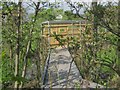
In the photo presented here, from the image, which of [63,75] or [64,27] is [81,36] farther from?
[63,75]

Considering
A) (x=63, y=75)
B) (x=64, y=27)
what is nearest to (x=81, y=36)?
(x=64, y=27)

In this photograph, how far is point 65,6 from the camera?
6.09 ft

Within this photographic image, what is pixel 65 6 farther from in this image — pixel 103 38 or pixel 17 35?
pixel 17 35

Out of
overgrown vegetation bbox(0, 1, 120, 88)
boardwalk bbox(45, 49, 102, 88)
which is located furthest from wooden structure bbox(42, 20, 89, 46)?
boardwalk bbox(45, 49, 102, 88)

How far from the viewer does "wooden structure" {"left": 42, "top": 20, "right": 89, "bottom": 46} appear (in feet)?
6.99

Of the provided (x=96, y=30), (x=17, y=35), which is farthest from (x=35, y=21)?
(x=96, y=30)

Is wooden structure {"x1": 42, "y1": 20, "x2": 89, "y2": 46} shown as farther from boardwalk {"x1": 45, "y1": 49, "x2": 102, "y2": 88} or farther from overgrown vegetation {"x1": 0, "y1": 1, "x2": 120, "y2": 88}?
boardwalk {"x1": 45, "y1": 49, "x2": 102, "y2": 88}

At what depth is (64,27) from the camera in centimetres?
241

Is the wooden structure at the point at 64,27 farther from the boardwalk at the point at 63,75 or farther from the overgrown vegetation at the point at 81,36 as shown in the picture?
the boardwalk at the point at 63,75

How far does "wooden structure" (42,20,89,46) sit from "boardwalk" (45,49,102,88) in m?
0.16

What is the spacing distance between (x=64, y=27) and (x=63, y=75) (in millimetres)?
468

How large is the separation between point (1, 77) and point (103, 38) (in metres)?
1.11

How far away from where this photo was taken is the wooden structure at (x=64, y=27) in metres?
2.13

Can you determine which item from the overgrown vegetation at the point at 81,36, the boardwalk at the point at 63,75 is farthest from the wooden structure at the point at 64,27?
the boardwalk at the point at 63,75
